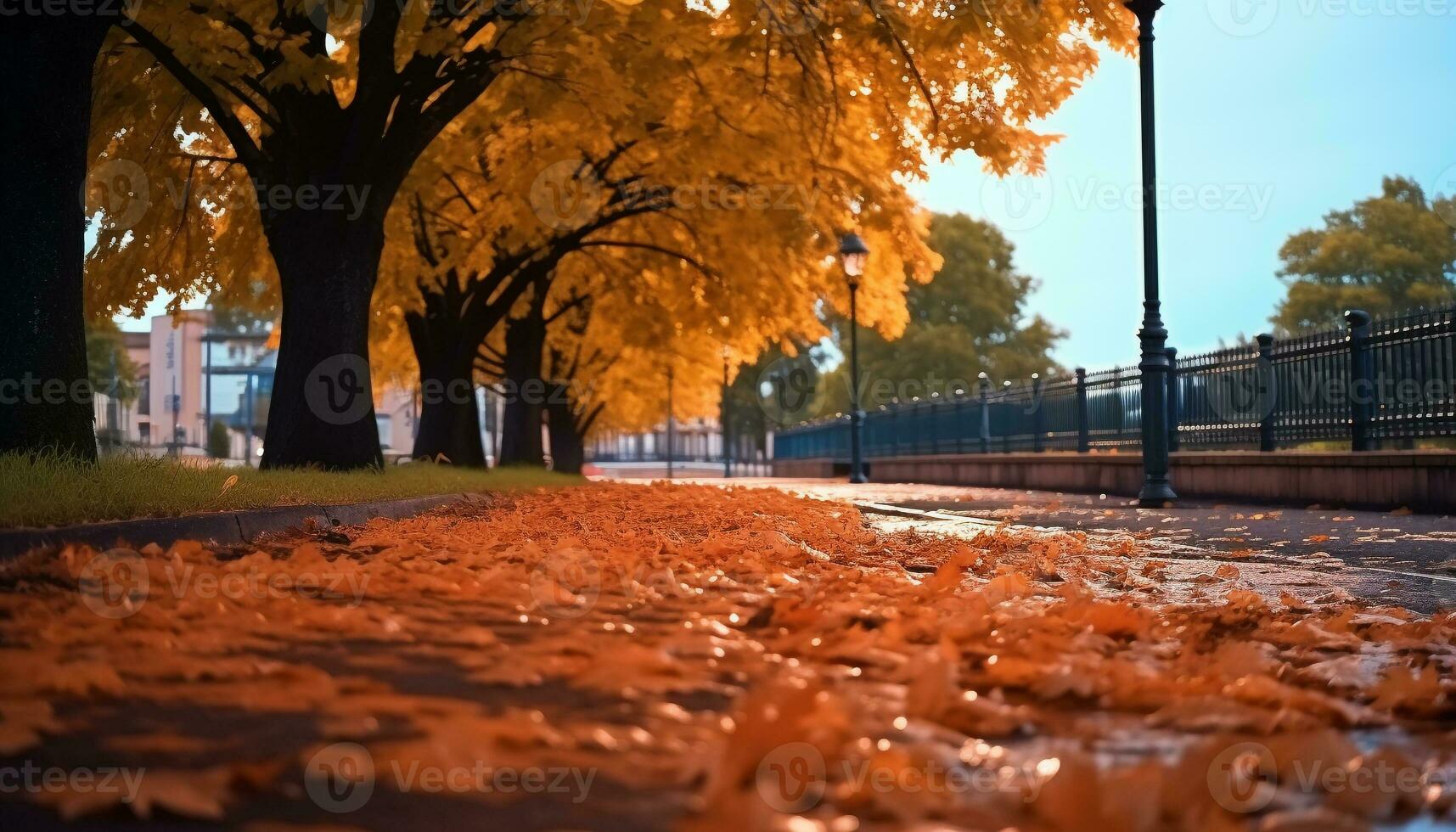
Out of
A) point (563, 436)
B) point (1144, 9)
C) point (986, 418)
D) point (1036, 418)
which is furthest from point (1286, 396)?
point (563, 436)

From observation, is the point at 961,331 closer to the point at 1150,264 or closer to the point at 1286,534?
the point at 1150,264

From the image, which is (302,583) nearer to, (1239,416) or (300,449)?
(300,449)

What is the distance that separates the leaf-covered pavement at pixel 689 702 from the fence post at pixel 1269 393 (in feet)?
32.4

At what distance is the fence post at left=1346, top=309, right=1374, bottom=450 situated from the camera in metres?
12.8

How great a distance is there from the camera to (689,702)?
120 inches

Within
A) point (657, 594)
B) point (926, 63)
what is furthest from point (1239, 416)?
point (657, 594)

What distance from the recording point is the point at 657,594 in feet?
16.4

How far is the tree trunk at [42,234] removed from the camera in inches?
318

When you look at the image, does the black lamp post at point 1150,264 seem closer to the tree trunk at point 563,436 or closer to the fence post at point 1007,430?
the fence post at point 1007,430

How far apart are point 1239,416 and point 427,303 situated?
12.7 metres

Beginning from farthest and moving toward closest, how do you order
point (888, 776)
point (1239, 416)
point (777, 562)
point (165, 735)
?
point (1239, 416), point (777, 562), point (165, 735), point (888, 776)

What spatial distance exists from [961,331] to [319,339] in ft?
168

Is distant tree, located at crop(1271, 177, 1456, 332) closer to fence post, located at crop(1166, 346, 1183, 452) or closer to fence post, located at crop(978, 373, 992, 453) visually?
fence post, located at crop(978, 373, 992, 453)

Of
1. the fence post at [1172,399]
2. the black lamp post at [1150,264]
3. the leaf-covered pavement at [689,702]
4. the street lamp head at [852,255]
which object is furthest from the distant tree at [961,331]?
the leaf-covered pavement at [689,702]
